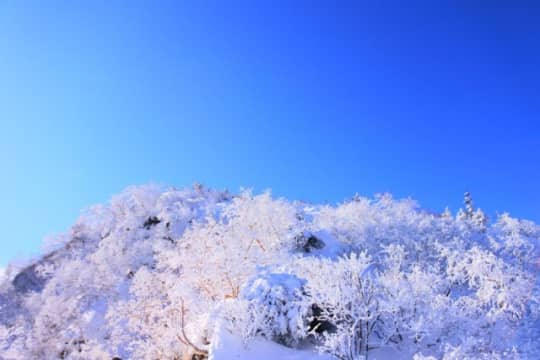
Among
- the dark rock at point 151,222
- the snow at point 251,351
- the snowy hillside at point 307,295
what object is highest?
the dark rock at point 151,222

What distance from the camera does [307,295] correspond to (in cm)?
1362

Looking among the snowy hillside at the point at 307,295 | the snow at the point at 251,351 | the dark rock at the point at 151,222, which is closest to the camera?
the snow at the point at 251,351

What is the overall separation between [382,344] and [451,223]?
78.8 ft

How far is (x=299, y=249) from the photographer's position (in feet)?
87.1

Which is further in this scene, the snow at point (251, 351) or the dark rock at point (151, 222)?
the dark rock at point (151, 222)

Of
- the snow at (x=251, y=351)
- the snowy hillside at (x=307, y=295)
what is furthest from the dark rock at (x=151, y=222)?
the snow at (x=251, y=351)

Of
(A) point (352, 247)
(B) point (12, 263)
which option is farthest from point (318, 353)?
(B) point (12, 263)

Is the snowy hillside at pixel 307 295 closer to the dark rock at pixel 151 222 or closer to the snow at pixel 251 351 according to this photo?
the snow at pixel 251 351

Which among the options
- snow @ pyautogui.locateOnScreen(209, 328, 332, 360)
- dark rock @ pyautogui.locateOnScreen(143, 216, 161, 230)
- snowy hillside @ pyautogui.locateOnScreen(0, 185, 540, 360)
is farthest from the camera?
dark rock @ pyautogui.locateOnScreen(143, 216, 161, 230)

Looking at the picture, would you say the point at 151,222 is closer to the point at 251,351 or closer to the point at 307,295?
the point at 307,295

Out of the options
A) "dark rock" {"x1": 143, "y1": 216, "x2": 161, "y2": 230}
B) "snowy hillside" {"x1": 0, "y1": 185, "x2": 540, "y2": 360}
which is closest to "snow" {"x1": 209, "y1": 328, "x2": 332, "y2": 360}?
"snowy hillside" {"x1": 0, "y1": 185, "x2": 540, "y2": 360}

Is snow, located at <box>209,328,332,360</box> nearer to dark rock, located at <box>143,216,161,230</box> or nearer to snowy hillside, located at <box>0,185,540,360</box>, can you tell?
snowy hillside, located at <box>0,185,540,360</box>

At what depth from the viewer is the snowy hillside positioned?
12.6 m

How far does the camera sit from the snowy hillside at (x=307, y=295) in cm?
1264
